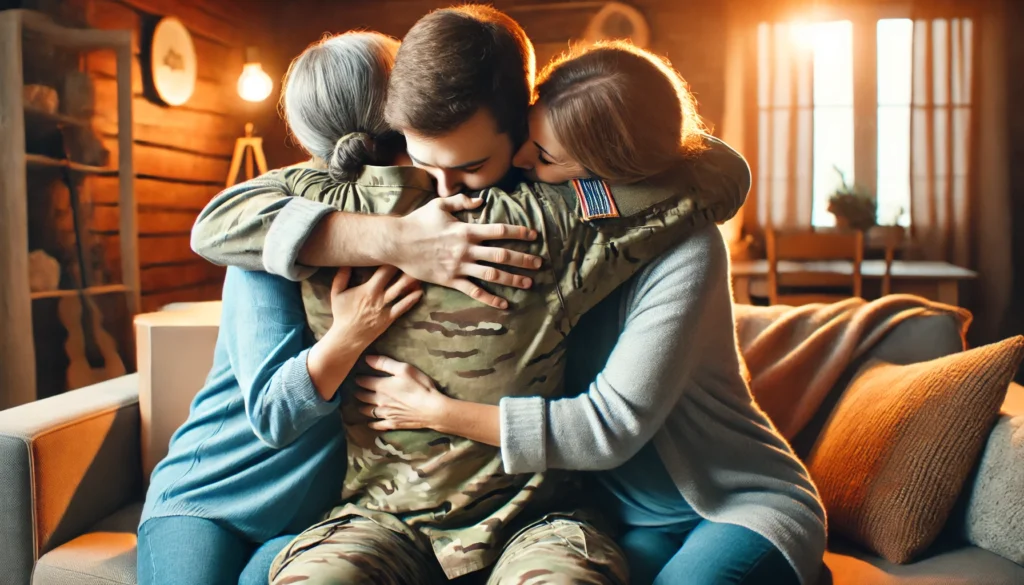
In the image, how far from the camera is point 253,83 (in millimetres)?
4098

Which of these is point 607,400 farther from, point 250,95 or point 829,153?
point 829,153

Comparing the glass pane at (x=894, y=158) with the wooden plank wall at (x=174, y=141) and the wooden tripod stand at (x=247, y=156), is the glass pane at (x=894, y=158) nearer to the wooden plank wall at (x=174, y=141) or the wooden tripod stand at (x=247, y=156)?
the wooden tripod stand at (x=247, y=156)

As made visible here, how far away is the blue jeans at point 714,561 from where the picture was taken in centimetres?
103

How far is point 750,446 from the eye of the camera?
114cm

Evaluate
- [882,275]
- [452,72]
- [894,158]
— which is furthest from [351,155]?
[894,158]

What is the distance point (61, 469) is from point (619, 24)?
155 inches

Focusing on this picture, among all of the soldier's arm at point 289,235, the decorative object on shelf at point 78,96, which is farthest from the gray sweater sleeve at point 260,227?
the decorative object on shelf at point 78,96

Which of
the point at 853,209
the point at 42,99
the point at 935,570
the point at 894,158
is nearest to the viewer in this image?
the point at 935,570

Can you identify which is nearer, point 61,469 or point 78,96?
point 61,469

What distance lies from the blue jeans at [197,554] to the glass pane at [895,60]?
181 inches

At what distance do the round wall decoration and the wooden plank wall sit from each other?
7 cm

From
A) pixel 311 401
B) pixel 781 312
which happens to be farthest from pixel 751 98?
pixel 311 401

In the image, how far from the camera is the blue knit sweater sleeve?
1.02 meters

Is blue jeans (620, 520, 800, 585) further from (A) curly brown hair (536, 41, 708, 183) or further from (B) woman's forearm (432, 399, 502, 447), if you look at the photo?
(A) curly brown hair (536, 41, 708, 183)
